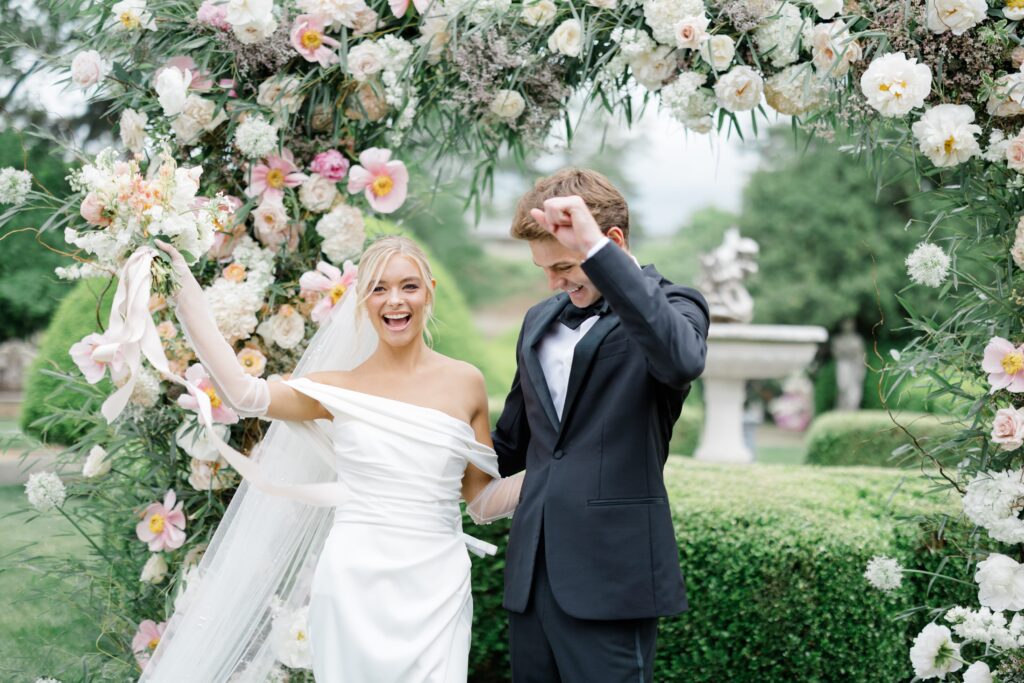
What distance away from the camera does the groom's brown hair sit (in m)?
2.50

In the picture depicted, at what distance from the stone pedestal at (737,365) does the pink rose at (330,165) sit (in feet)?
19.1

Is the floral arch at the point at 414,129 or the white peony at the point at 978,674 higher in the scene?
the floral arch at the point at 414,129

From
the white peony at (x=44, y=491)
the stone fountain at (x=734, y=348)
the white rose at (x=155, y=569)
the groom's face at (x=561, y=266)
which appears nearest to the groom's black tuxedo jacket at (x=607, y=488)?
the groom's face at (x=561, y=266)

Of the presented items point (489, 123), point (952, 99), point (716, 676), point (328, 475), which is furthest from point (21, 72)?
point (716, 676)

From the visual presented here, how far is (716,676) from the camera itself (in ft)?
14.1

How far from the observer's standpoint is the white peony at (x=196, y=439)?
351 cm

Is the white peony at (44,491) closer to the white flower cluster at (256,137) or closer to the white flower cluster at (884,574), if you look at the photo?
the white flower cluster at (256,137)

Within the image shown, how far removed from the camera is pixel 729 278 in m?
9.59

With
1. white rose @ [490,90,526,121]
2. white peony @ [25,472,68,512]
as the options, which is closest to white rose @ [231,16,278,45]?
white rose @ [490,90,526,121]

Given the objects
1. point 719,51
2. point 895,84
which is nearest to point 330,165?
point 719,51

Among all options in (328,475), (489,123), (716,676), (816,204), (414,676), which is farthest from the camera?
(816,204)

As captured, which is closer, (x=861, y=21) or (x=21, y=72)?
(x=861, y=21)

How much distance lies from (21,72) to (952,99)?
3.47 meters

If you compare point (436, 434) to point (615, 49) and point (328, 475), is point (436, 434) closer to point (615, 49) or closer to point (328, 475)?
point (328, 475)
